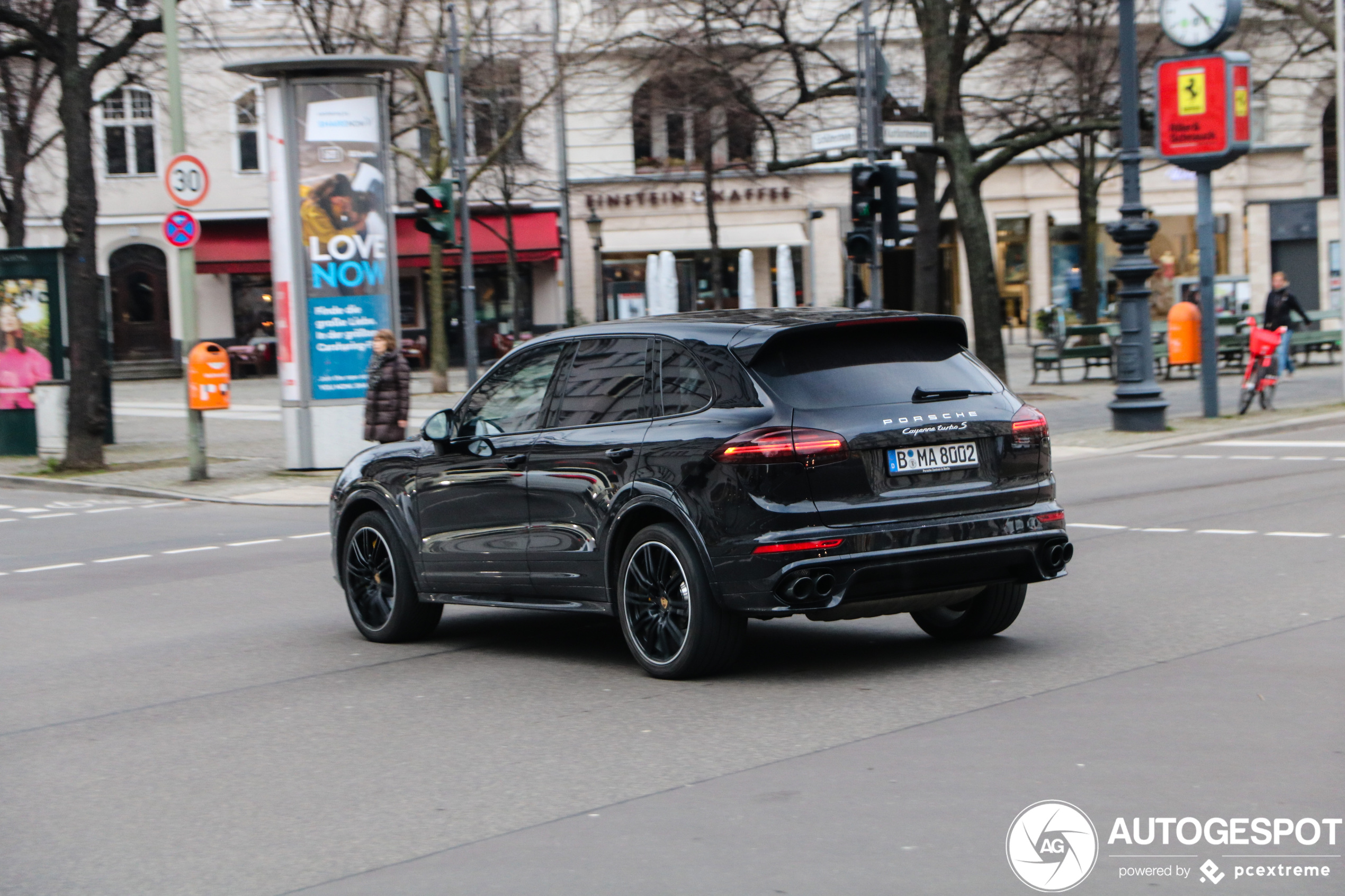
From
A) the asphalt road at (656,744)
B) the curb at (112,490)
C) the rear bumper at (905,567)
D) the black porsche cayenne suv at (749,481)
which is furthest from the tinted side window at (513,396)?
the curb at (112,490)

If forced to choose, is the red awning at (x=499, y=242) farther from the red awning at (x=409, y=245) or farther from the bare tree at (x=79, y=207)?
the bare tree at (x=79, y=207)

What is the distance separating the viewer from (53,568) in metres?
13.0

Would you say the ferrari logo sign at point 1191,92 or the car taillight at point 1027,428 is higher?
the ferrari logo sign at point 1191,92

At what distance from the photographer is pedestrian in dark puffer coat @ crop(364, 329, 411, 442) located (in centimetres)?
1825

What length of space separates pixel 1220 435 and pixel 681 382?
14102mm

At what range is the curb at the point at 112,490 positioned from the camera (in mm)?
17891

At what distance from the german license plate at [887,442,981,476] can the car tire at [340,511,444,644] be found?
2.90 meters

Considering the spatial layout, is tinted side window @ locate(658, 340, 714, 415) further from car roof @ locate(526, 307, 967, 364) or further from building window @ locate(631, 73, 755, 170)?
building window @ locate(631, 73, 755, 170)

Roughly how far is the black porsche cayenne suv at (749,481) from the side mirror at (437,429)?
1 centimetres

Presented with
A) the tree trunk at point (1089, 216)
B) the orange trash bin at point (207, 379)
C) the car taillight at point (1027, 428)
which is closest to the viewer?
the car taillight at point (1027, 428)

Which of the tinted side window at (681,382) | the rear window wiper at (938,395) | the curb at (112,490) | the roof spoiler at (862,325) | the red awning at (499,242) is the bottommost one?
the curb at (112,490)

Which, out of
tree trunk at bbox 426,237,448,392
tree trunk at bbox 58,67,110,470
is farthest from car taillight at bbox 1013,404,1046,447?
tree trunk at bbox 426,237,448,392

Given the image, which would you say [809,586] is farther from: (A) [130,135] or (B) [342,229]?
(A) [130,135]

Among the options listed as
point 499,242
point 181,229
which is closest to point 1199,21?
point 181,229
